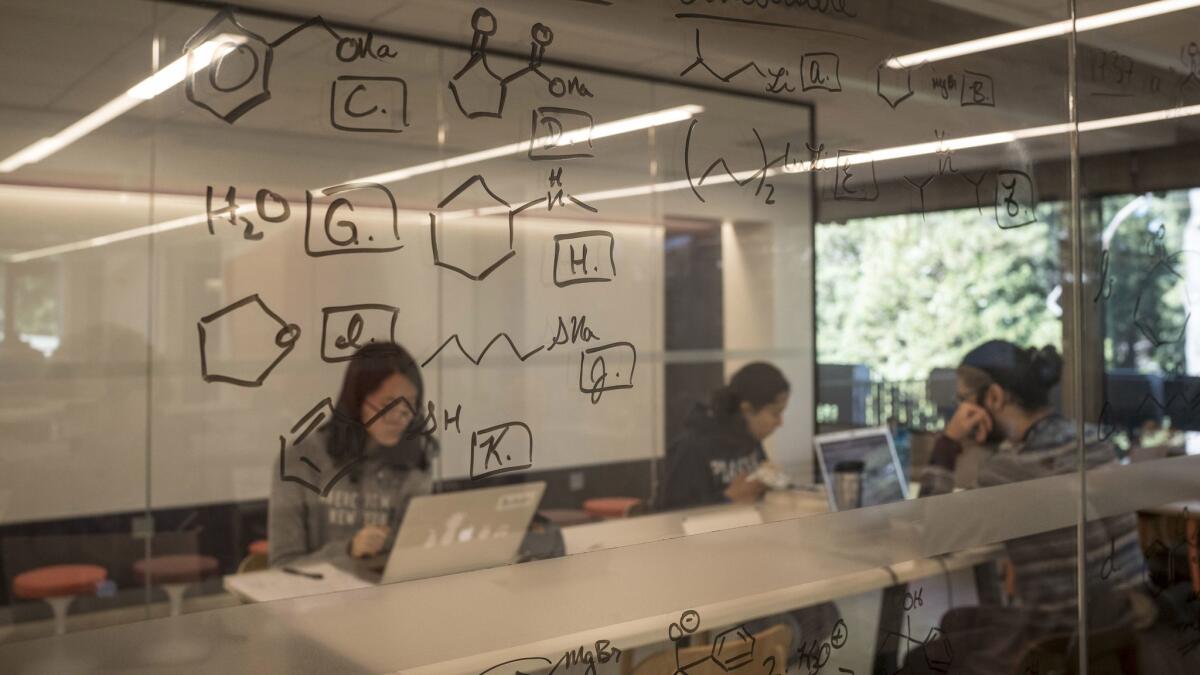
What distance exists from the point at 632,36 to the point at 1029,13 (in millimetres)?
950

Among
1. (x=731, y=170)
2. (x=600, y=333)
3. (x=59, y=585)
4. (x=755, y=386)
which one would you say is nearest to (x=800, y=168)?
(x=731, y=170)

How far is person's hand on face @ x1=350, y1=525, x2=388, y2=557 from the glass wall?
0.01 metres

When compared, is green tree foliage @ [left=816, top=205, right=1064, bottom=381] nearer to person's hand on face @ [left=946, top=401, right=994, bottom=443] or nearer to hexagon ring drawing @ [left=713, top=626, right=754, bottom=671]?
person's hand on face @ [left=946, top=401, right=994, bottom=443]

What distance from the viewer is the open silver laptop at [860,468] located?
1.66 meters

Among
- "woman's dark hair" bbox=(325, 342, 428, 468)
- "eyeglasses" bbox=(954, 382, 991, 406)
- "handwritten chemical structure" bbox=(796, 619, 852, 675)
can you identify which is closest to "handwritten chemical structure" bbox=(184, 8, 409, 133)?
"woman's dark hair" bbox=(325, 342, 428, 468)

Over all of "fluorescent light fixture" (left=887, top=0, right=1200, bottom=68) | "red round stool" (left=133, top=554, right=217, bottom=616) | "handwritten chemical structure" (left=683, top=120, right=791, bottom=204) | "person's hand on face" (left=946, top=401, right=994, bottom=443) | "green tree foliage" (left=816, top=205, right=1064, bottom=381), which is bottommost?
"red round stool" (left=133, top=554, right=217, bottom=616)

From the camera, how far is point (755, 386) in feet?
6.37

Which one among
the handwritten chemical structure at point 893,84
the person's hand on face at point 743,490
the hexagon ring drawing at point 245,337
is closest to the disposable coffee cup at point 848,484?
the person's hand on face at point 743,490

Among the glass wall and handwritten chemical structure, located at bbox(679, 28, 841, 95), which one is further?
handwritten chemical structure, located at bbox(679, 28, 841, 95)

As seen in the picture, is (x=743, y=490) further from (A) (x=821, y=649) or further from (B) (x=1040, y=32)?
(B) (x=1040, y=32)

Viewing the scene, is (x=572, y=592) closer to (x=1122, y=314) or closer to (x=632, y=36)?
(x=632, y=36)

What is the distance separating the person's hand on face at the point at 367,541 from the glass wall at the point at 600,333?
1 cm

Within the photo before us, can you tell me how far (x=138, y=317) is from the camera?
5.08ft

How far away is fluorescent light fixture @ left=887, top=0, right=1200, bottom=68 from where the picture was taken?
1.70 meters
